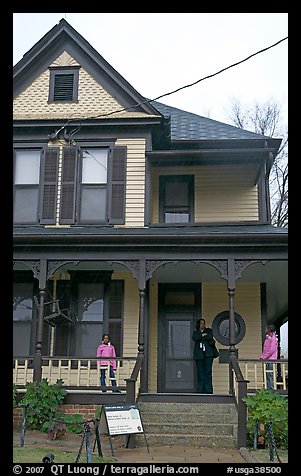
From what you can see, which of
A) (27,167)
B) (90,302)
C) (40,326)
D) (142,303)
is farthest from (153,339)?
(27,167)

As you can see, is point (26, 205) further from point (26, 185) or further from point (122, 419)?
point (122, 419)

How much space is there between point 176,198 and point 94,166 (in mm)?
A: 2364

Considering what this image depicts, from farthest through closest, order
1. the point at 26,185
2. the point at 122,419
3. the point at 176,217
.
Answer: the point at 176,217
the point at 26,185
the point at 122,419

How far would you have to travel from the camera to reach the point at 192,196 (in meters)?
16.3

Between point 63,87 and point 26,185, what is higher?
point 63,87

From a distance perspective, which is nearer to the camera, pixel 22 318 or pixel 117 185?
pixel 22 318

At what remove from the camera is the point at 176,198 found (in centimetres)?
→ 1645

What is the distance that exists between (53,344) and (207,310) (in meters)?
3.90

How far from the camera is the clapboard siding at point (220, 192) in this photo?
16.2 m

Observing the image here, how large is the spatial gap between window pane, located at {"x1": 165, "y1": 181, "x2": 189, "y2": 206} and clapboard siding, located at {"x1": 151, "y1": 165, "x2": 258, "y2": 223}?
27 centimetres

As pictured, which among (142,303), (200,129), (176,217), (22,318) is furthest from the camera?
(200,129)

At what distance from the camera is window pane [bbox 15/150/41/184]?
15.8m

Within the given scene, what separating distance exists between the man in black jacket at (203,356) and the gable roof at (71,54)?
598cm
